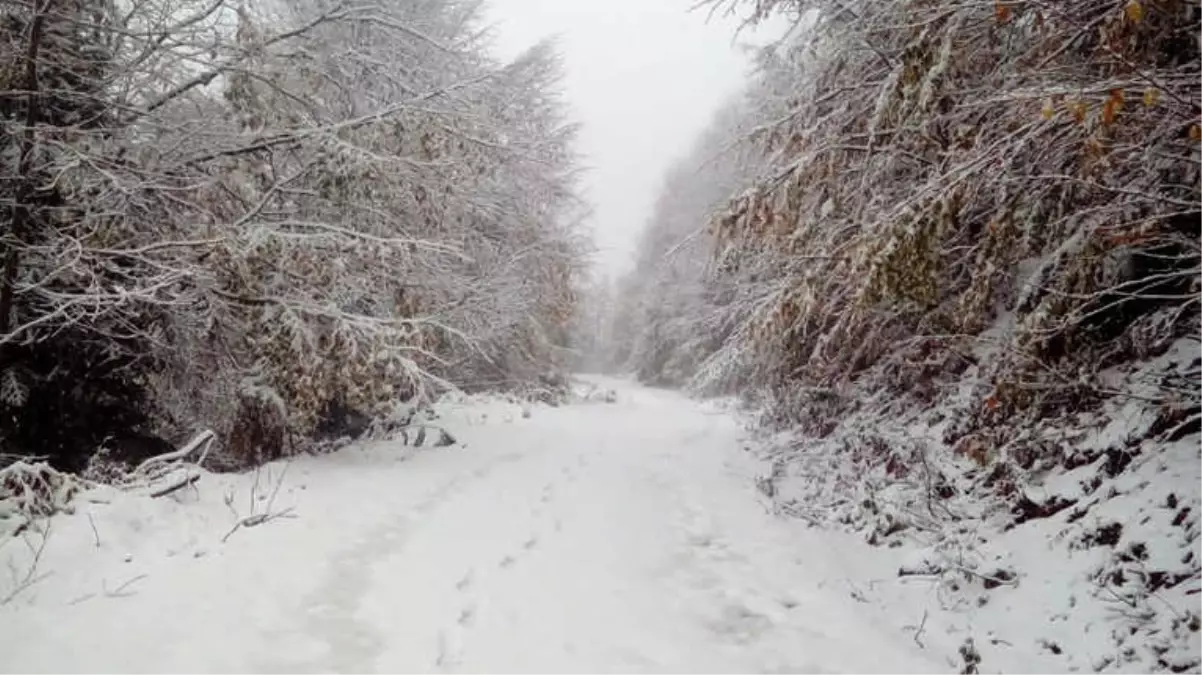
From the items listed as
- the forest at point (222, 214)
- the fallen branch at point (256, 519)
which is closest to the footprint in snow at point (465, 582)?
the fallen branch at point (256, 519)

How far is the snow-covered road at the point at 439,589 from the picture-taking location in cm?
373

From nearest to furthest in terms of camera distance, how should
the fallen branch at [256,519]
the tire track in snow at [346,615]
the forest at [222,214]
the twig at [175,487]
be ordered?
1. the tire track in snow at [346,615]
2. the fallen branch at [256,519]
3. the twig at [175,487]
4. the forest at [222,214]

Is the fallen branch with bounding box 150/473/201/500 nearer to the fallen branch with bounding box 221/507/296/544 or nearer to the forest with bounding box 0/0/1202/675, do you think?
the forest with bounding box 0/0/1202/675

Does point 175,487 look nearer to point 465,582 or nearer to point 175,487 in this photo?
point 175,487

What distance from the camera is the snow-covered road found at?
3729 millimetres

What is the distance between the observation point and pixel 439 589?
4.74 metres

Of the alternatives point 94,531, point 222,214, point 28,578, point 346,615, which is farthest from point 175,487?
point 222,214

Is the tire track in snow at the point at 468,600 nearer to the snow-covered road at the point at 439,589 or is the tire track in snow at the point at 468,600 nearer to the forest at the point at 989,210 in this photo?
the snow-covered road at the point at 439,589

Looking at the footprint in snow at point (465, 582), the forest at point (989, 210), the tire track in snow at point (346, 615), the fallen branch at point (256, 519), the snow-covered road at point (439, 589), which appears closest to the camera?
the tire track in snow at point (346, 615)

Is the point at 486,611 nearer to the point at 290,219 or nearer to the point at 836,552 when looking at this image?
the point at 836,552

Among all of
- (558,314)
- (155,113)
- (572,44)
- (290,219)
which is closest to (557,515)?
(290,219)

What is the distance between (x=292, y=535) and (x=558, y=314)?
943cm

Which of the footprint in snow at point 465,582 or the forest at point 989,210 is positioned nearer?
the forest at point 989,210

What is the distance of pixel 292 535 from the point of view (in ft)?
18.4
